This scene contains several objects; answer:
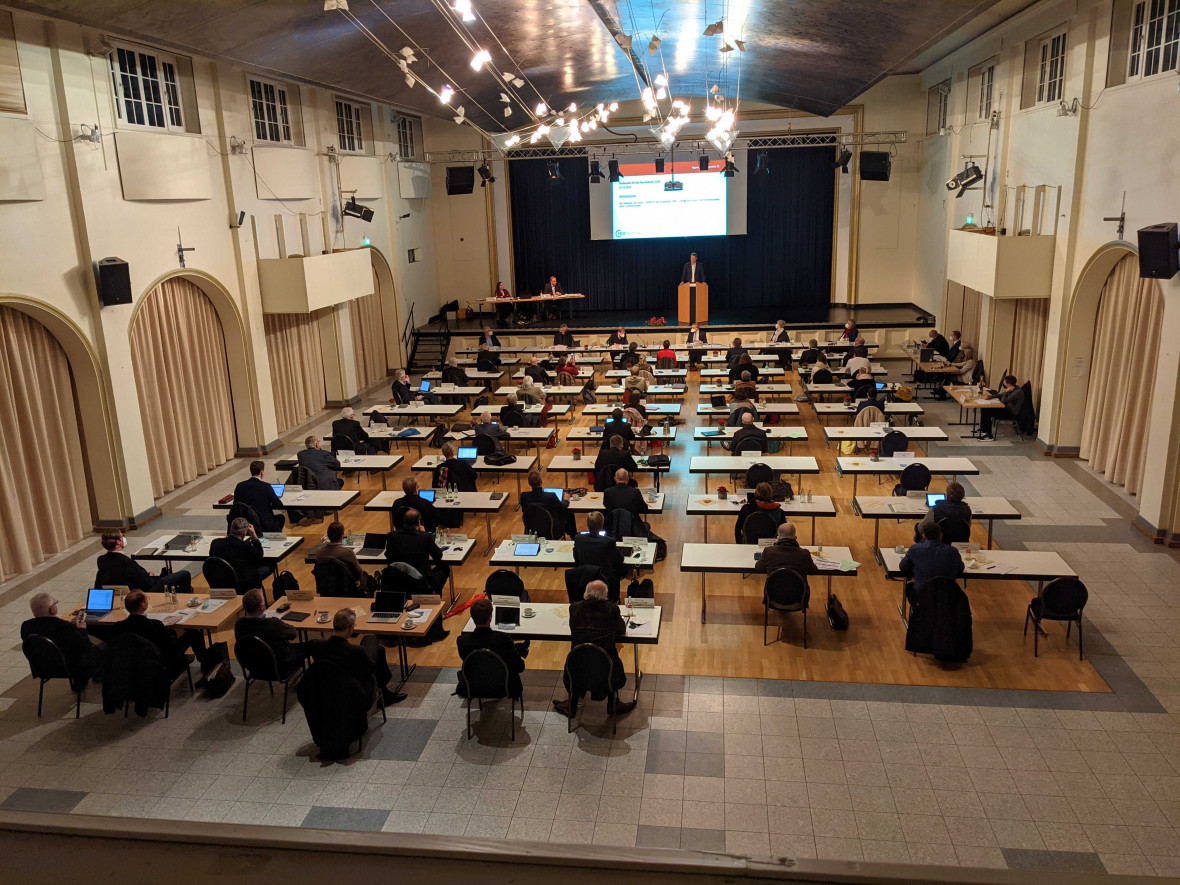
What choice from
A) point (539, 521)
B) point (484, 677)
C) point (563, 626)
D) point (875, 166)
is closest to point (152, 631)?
point (484, 677)

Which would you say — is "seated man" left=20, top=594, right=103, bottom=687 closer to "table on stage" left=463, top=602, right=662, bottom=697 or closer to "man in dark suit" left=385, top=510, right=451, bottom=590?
"man in dark suit" left=385, top=510, right=451, bottom=590

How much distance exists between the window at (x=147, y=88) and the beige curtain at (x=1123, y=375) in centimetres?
1446

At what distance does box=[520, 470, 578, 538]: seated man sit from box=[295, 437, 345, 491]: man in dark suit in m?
3.30

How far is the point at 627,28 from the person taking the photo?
15.2 metres

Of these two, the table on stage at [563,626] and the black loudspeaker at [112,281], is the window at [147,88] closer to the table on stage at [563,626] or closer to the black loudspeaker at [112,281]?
the black loudspeaker at [112,281]

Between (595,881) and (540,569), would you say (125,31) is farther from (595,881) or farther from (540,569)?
(595,881)

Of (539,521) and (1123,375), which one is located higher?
(1123,375)

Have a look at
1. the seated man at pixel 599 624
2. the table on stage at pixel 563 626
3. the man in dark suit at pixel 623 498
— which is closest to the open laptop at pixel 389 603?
the table on stage at pixel 563 626

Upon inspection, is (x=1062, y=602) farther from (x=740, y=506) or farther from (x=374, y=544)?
(x=374, y=544)

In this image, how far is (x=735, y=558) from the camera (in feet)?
29.3

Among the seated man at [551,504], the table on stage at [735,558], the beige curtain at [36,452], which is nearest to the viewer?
the table on stage at [735,558]

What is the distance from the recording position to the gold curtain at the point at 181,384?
45.5 ft

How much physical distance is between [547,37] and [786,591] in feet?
36.6

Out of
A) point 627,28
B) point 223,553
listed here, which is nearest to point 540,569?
point 223,553
